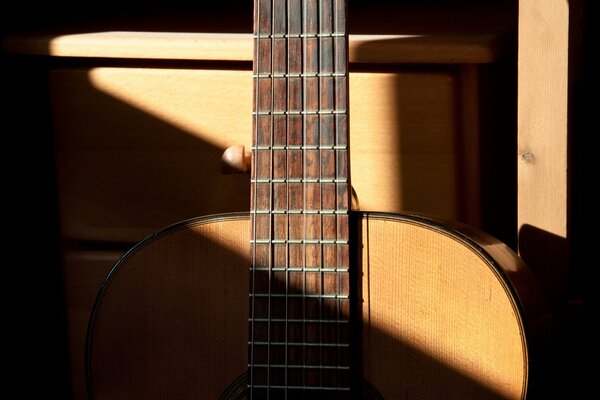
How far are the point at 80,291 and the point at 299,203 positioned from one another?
0.39m

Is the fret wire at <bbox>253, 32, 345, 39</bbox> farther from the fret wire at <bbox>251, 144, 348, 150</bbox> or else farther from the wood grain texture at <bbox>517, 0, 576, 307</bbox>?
the wood grain texture at <bbox>517, 0, 576, 307</bbox>

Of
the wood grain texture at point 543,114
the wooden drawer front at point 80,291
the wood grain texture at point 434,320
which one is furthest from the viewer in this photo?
the wooden drawer front at point 80,291

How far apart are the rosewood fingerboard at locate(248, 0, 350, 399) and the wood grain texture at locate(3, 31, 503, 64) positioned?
14 cm

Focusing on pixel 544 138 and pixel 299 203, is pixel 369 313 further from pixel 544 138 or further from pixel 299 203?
pixel 544 138

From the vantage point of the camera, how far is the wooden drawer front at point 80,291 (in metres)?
1.00

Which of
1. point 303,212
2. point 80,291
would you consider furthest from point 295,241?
point 80,291

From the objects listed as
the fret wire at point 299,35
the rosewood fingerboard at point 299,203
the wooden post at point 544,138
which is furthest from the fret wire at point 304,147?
the wooden post at point 544,138

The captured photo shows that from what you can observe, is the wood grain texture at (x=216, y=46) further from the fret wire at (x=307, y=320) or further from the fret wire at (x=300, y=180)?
the fret wire at (x=307, y=320)

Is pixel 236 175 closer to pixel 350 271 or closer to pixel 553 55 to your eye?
pixel 350 271

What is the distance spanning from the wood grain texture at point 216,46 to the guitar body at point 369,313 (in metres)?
0.22

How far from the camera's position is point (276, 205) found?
776 mm

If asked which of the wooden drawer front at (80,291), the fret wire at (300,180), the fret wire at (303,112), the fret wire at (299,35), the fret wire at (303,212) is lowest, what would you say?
the wooden drawer front at (80,291)

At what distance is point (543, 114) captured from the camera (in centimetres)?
85

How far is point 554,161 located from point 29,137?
67 cm
